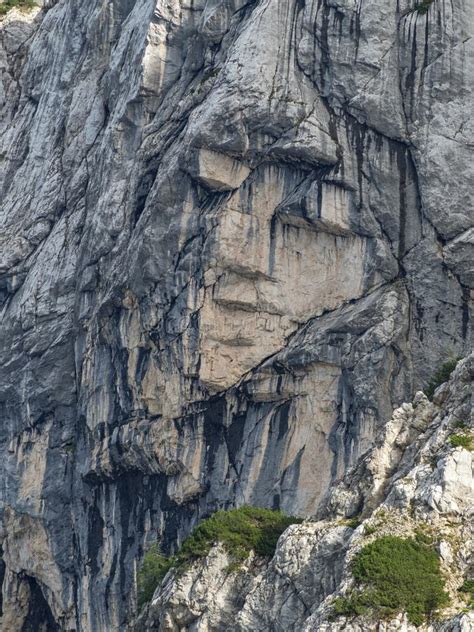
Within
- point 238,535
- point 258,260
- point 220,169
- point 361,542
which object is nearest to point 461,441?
point 361,542

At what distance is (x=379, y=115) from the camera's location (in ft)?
169

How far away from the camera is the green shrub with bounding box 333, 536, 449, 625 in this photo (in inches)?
1201

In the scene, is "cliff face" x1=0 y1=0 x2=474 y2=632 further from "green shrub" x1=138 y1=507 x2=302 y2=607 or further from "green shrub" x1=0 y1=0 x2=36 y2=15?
"green shrub" x1=0 y1=0 x2=36 y2=15

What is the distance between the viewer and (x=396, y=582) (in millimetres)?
30922

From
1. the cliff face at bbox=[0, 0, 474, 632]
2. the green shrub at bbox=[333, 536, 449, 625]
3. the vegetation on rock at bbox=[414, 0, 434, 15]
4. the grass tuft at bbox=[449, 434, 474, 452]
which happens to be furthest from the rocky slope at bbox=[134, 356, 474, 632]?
the vegetation on rock at bbox=[414, 0, 434, 15]

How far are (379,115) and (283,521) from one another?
17.8m

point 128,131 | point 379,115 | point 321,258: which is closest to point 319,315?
point 321,258

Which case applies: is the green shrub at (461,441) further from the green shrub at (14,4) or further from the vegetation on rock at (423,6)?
the green shrub at (14,4)

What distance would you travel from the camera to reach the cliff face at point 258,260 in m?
50.4

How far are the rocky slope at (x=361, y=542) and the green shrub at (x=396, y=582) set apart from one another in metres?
0.21

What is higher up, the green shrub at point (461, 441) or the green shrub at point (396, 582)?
the green shrub at point (461, 441)

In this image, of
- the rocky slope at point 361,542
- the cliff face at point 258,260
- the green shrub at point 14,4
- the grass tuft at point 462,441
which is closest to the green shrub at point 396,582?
the rocky slope at point 361,542

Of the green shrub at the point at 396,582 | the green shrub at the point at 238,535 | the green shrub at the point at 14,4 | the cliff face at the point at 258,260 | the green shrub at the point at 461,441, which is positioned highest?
the green shrub at the point at 14,4

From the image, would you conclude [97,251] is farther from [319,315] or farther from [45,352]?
[319,315]
